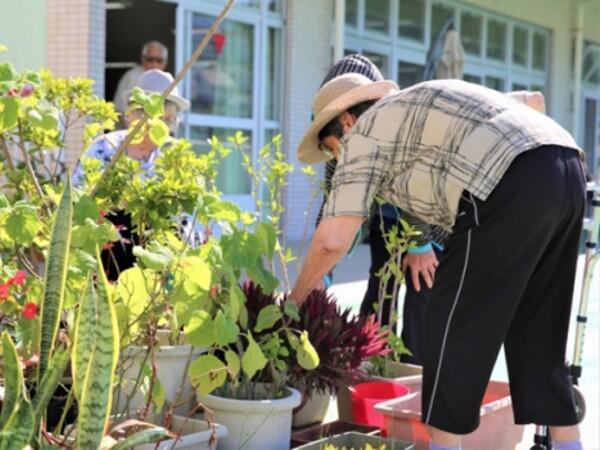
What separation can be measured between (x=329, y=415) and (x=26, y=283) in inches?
67.9

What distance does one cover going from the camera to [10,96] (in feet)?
8.48

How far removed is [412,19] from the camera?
14914mm

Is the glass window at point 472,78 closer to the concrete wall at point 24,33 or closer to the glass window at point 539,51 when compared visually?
the glass window at point 539,51

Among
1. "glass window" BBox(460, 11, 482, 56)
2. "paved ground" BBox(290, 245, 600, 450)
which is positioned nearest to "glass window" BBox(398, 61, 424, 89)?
"glass window" BBox(460, 11, 482, 56)

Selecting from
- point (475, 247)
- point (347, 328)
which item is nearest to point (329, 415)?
point (347, 328)

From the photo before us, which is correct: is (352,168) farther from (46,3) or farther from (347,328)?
(46,3)

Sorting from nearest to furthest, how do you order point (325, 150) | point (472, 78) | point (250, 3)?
point (325, 150)
point (250, 3)
point (472, 78)

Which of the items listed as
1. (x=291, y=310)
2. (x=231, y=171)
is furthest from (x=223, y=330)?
(x=231, y=171)

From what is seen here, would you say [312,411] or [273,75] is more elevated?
[273,75]

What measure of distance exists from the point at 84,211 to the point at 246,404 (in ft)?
2.26

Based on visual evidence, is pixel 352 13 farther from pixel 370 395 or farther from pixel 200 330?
pixel 200 330

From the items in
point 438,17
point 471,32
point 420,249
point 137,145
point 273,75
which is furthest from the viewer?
point 471,32

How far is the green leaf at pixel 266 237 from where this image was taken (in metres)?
2.72

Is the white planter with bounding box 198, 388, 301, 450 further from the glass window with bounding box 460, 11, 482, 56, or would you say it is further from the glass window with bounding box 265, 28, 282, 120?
the glass window with bounding box 460, 11, 482, 56
